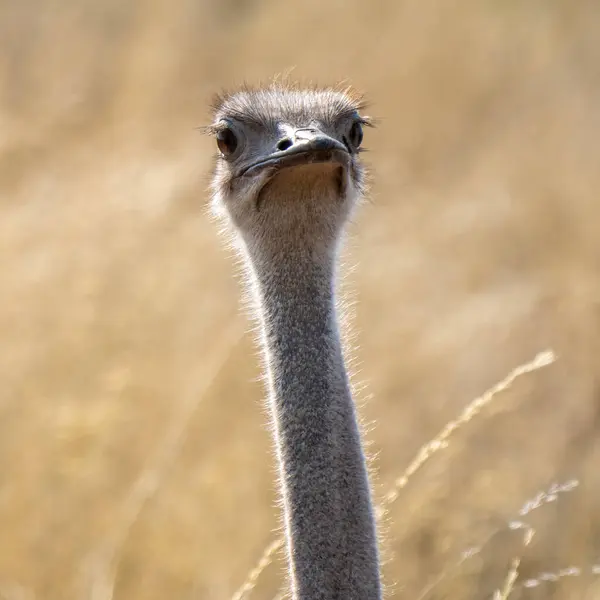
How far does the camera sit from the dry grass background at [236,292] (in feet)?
12.1

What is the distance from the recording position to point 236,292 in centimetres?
530

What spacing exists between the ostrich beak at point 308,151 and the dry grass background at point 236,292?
78cm

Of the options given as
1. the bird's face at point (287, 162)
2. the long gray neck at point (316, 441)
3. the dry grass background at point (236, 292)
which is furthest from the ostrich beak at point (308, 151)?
the dry grass background at point (236, 292)

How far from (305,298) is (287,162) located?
192 mm

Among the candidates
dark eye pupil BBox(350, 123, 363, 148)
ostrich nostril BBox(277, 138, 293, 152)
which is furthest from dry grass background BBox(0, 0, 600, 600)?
ostrich nostril BBox(277, 138, 293, 152)

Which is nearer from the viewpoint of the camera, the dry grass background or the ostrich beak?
the ostrich beak

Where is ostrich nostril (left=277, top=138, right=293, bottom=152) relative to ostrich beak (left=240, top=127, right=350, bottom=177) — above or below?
above

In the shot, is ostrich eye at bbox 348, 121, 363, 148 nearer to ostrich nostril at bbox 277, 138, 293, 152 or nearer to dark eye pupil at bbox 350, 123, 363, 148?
dark eye pupil at bbox 350, 123, 363, 148

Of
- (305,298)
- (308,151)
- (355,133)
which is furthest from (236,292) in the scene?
(308,151)

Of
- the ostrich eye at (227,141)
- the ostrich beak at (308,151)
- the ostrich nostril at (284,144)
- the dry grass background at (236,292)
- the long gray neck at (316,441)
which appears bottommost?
the long gray neck at (316,441)

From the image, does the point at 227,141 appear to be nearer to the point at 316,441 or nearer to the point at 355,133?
the point at 355,133

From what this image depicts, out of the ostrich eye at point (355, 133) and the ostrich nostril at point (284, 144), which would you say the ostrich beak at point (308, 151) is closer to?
the ostrich nostril at point (284, 144)

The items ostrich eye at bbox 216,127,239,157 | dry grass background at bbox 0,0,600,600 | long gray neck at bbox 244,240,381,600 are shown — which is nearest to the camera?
long gray neck at bbox 244,240,381,600

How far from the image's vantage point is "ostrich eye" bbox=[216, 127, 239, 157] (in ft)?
6.92
